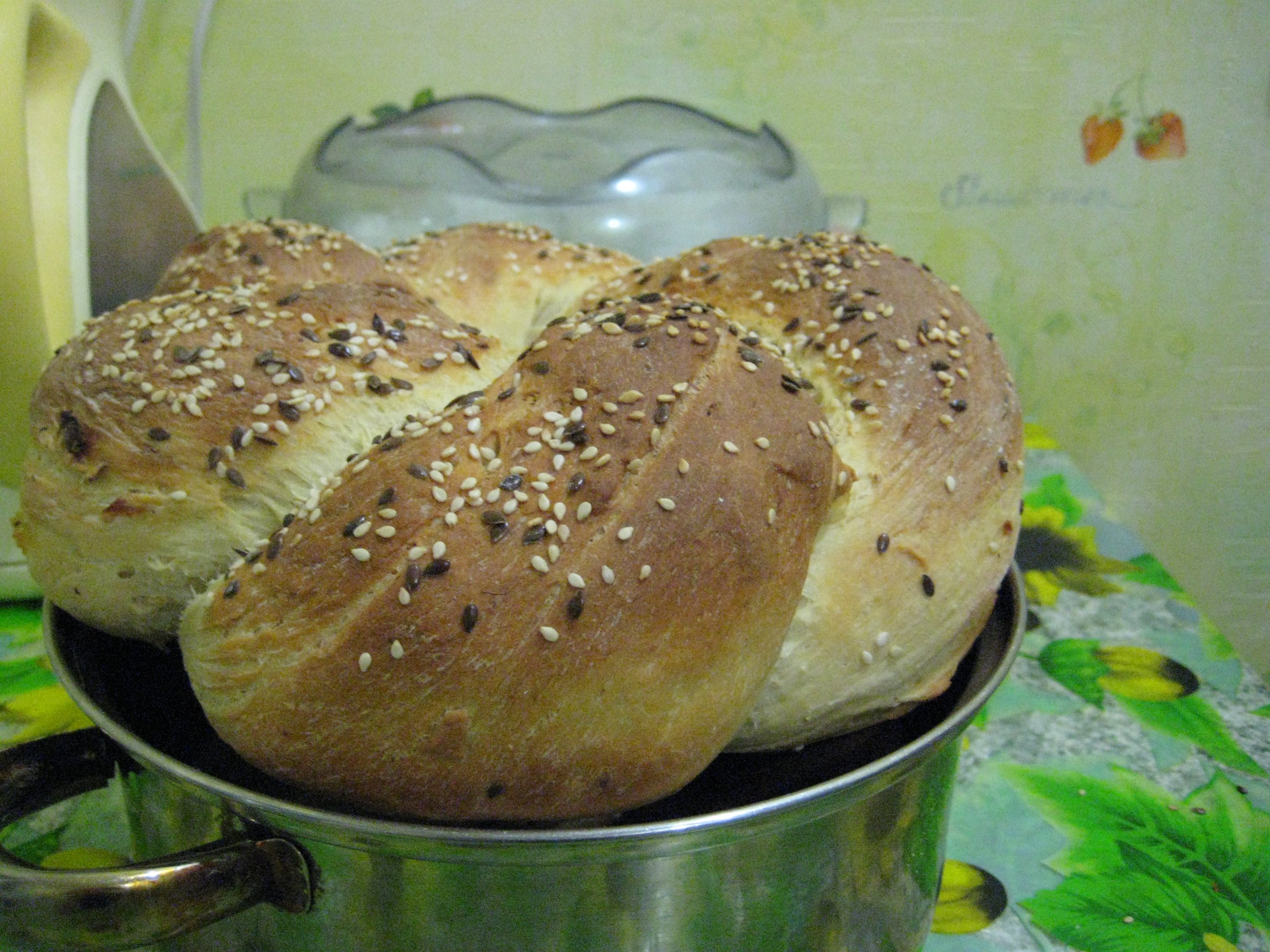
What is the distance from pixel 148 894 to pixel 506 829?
0.23m

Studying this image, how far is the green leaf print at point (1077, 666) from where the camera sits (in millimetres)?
1356

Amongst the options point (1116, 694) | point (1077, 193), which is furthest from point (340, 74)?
point (1116, 694)

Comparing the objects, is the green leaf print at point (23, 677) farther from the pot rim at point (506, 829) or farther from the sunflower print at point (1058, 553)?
the sunflower print at point (1058, 553)

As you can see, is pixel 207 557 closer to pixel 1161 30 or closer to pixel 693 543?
pixel 693 543

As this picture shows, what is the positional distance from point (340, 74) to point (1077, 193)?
1.55 meters

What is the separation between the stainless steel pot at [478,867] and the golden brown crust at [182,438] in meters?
0.10

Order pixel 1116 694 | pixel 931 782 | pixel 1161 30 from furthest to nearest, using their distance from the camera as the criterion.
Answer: pixel 1161 30 < pixel 1116 694 < pixel 931 782

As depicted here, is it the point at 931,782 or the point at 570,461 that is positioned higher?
the point at 570,461

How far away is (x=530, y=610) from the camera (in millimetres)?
667

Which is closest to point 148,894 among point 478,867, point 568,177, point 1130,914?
point 478,867

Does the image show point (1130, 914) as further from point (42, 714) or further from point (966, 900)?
point (42, 714)

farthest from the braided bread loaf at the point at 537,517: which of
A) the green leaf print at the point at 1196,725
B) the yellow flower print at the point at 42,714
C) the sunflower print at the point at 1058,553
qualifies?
the sunflower print at the point at 1058,553

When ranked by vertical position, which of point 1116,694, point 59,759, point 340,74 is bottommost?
point 1116,694

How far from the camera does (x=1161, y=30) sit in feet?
5.73
